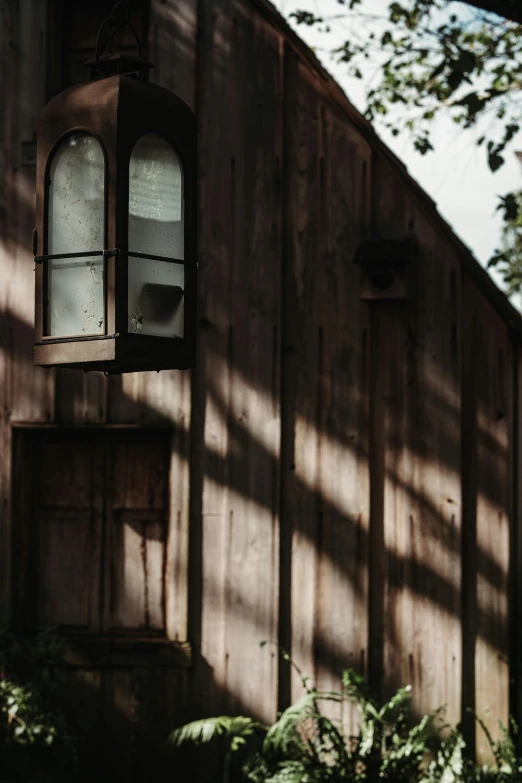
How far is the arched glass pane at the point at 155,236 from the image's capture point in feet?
8.77

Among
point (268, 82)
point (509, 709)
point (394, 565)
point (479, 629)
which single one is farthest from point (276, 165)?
point (509, 709)

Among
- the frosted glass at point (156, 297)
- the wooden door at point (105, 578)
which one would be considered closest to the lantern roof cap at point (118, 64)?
the frosted glass at point (156, 297)

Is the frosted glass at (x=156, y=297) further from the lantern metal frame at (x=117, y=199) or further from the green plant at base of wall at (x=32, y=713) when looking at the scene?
the green plant at base of wall at (x=32, y=713)

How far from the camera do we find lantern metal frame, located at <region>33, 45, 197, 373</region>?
2.59m

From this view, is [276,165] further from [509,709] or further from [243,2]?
[509,709]

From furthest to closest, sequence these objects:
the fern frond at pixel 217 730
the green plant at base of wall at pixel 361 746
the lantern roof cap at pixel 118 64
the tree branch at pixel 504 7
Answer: the fern frond at pixel 217 730
the green plant at base of wall at pixel 361 746
the tree branch at pixel 504 7
the lantern roof cap at pixel 118 64

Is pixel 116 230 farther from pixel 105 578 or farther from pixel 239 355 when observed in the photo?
pixel 105 578

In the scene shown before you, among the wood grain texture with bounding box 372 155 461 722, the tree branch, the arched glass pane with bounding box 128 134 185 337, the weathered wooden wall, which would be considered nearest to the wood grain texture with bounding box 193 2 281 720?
the weathered wooden wall

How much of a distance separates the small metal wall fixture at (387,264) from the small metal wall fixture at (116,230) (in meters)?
2.88

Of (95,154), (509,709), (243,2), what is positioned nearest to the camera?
(95,154)

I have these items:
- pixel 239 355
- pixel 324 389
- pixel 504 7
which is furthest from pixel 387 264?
pixel 504 7

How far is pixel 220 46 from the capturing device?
604 cm

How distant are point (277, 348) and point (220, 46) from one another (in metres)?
1.99

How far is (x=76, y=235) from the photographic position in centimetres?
271
